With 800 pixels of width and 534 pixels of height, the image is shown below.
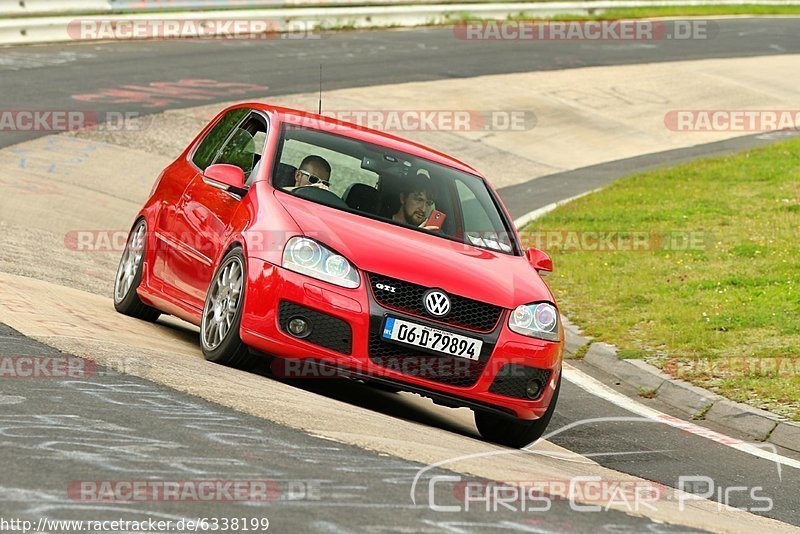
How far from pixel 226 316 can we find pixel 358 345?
948 mm

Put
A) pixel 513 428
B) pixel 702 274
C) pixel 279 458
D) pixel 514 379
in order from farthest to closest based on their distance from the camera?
pixel 702 274 → pixel 513 428 → pixel 514 379 → pixel 279 458

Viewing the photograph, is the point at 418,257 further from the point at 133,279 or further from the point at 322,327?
the point at 133,279

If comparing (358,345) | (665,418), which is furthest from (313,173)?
(665,418)

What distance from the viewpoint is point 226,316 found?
8.36m

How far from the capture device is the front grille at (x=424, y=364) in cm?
789

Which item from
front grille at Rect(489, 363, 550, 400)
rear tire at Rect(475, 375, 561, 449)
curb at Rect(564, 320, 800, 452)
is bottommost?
curb at Rect(564, 320, 800, 452)

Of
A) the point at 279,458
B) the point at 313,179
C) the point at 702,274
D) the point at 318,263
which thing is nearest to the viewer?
the point at 279,458

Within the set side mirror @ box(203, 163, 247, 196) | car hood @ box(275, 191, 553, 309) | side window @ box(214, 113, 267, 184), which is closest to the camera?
car hood @ box(275, 191, 553, 309)

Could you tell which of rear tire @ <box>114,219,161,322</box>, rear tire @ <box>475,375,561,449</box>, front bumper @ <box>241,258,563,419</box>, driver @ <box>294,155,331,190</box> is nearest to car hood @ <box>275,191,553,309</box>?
front bumper @ <box>241,258,563,419</box>

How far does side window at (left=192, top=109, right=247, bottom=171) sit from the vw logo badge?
274cm

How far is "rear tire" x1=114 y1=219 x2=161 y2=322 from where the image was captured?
10.3 metres

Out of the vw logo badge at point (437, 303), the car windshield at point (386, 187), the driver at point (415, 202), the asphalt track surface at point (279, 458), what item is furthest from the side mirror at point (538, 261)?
the vw logo badge at point (437, 303)

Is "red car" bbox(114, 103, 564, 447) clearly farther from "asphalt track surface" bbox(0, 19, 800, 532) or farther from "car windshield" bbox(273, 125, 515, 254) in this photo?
"asphalt track surface" bbox(0, 19, 800, 532)

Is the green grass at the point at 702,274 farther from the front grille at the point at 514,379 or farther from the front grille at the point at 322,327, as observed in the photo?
the front grille at the point at 322,327
